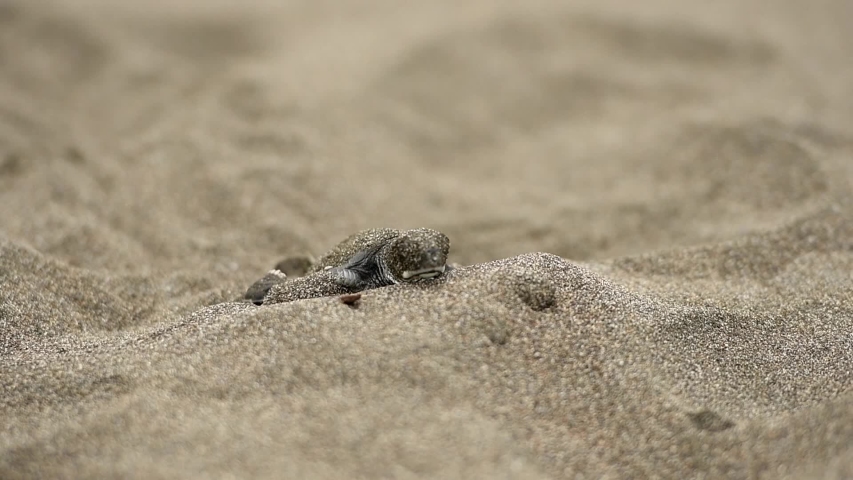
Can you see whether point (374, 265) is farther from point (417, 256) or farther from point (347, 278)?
point (417, 256)

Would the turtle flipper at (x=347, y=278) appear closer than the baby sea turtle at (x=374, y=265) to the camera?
No

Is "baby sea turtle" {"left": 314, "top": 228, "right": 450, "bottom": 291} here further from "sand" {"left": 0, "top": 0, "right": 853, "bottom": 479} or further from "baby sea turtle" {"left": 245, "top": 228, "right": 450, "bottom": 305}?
"sand" {"left": 0, "top": 0, "right": 853, "bottom": 479}

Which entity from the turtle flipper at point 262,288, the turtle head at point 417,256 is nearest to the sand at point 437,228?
the turtle head at point 417,256

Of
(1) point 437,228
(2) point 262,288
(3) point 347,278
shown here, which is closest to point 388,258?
(3) point 347,278

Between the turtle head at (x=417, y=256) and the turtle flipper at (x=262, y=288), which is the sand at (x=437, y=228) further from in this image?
the turtle flipper at (x=262, y=288)

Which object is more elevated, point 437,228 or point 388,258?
point 437,228

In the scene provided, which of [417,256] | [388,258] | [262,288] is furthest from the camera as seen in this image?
[262,288]

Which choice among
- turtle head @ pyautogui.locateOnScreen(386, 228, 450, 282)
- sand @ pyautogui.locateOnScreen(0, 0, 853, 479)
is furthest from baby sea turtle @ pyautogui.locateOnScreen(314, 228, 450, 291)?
sand @ pyautogui.locateOnScreen(0, 0, 853, 479)
